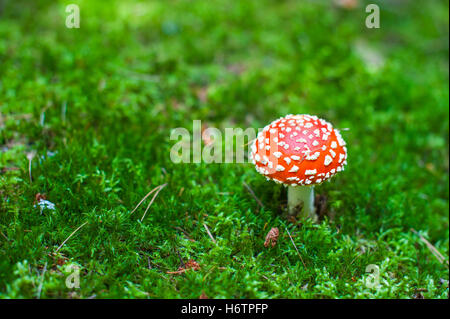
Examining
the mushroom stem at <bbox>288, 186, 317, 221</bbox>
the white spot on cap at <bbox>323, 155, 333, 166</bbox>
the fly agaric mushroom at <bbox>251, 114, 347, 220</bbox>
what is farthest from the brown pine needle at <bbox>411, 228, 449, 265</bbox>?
the white spot on cap at <bbox>323, 155, 333, 166</bbox>

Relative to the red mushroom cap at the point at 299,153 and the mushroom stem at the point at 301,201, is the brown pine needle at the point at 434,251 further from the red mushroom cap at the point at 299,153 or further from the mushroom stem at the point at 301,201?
the red mushroom cap at the point at 299,153

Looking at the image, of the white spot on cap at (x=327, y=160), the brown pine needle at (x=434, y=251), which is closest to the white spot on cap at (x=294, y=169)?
the white spot on cap at (x=327, y=160)

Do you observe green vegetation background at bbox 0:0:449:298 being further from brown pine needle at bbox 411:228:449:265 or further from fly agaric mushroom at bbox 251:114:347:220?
fly agaric mushroom at bbox 251:114:347:220

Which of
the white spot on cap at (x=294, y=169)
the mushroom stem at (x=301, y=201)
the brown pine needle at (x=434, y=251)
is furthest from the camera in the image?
the brown pine needle at (x=434, y=251)

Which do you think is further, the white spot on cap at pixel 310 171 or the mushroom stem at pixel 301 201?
the mushroom stem at pixel 301 201

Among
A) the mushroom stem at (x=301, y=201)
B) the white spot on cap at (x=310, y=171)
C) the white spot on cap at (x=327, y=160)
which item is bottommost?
the mushroom stem at (x=301, y=201)

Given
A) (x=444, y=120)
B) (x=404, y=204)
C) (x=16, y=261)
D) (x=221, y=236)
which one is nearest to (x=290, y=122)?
(x=221, y=236)

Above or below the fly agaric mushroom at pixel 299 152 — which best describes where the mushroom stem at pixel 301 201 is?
below
